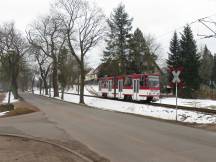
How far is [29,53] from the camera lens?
65688 millimetres

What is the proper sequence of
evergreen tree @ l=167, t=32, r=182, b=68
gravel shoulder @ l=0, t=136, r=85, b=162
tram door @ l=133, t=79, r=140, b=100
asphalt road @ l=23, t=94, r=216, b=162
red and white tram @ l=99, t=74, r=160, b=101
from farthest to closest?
evergreen tree @ l=167, t=32, r=182, b=68 → tram door @ l=133, t=79, r=140, b=100 → red and white tram @ l=99, t=74, r=160, b=101 → asphalt road @ l=23, t=94, r=216, b=162 → gravel shoulder @ l=0, t=136, r=85, b=162

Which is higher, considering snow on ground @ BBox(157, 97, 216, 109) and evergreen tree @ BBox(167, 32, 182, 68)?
evergreen tree @ BBox(167, 32, 182, 68)

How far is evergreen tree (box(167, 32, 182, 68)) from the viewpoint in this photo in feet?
223

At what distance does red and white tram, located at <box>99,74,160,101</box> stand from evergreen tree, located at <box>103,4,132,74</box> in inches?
828

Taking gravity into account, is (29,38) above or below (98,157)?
above

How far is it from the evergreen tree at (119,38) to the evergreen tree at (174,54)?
7.99 meters

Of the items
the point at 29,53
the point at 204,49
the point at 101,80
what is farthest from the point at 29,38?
the point at 204,49

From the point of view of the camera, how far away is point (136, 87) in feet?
134

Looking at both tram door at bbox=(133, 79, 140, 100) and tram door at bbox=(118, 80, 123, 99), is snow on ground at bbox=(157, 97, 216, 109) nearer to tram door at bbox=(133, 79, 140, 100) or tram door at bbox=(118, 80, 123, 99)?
tram door at bbox=(133, 79, 140, 100)

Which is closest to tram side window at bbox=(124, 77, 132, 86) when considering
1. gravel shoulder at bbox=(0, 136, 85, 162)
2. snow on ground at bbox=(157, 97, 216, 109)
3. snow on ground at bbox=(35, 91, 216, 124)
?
snow on ground at bbox=(157, 97, 216, 109)

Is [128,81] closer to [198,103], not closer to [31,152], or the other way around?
[198,103]

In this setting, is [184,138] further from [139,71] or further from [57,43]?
[139,71]

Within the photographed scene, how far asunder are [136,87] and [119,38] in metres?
30.9

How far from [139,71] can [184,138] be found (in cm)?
5589
